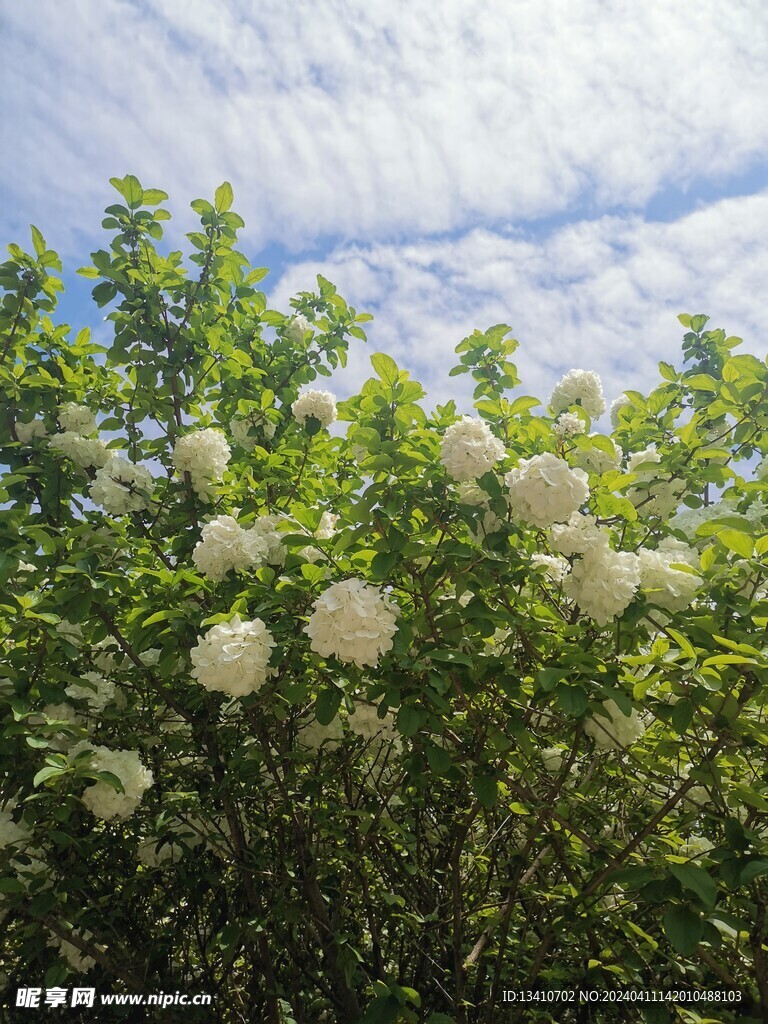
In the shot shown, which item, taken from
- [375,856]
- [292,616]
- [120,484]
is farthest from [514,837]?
[120,484]

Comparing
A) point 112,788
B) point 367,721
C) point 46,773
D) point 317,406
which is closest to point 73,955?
point 112,788

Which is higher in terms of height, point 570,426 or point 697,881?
point 570,426

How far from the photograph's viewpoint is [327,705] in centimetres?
226

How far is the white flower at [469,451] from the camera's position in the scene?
7.63 feet

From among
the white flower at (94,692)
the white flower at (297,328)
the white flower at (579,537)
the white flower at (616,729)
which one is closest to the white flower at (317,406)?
the white flower at (297,328)

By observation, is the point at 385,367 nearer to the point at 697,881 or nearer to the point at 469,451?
the point at 469,451

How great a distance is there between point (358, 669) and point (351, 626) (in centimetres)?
43

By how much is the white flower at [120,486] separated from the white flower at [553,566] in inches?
69.8

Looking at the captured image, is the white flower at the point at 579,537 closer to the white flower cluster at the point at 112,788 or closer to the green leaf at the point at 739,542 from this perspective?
the green leaf at the point at 739,542

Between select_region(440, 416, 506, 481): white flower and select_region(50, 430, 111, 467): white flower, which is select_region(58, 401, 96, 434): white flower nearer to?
select_region(50, 430, 111, 467): white flower

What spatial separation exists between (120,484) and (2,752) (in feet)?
3.97

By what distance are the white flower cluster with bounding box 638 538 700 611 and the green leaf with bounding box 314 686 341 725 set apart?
1.01 metres

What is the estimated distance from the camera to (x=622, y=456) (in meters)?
3.91

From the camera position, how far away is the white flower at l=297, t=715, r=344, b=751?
289cm
